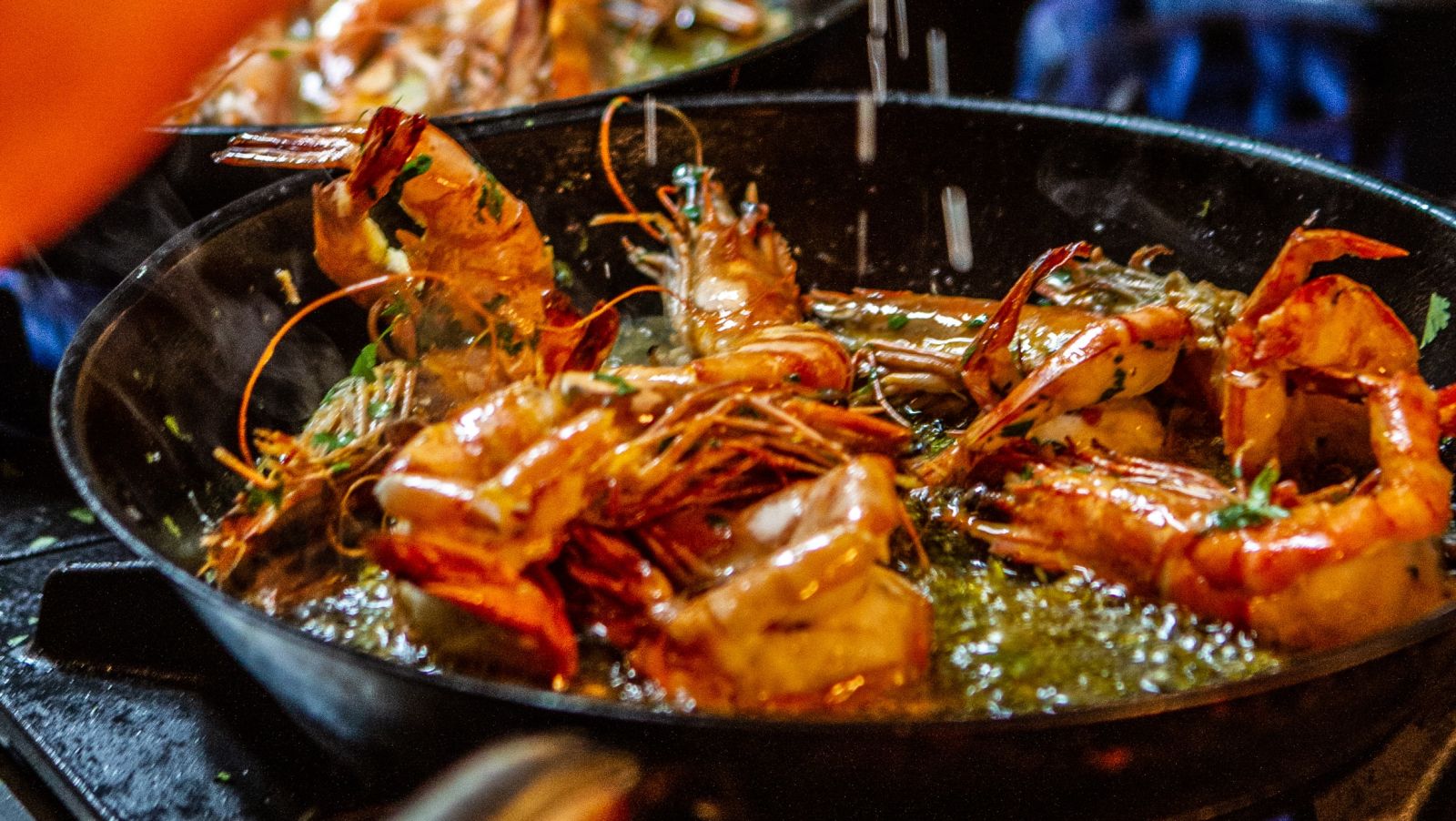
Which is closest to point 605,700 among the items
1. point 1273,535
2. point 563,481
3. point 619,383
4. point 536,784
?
point 536,784

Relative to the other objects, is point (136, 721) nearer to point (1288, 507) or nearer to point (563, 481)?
point (563, 481)

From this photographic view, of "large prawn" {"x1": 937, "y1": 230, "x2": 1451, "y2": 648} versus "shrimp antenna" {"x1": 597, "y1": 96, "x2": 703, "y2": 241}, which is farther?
"shrimp antenna" {"x1": 597, "y1": 96, "x2": 703, "y2": 241}

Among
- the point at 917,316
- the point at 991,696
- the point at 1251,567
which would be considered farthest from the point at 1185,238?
the point at 991,696

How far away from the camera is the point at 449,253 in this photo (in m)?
2.07

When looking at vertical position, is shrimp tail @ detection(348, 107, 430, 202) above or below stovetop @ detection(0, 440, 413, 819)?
above

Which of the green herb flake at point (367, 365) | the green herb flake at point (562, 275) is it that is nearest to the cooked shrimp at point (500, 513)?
the green herb flake at point (367, 365)

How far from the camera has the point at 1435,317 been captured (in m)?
2.01

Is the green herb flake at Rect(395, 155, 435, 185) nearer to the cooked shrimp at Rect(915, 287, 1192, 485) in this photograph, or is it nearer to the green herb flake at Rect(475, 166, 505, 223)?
the green herb flake at Rect(475, 166, 505, 223)

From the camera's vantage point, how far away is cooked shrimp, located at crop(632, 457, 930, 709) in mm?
1349

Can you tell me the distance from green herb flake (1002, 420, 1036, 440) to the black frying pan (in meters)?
0.63

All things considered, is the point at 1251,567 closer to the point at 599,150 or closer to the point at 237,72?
the point at 599,150

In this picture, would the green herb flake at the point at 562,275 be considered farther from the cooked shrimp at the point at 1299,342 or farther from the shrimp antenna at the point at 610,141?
the cooked shrimp at the point at 1299,342

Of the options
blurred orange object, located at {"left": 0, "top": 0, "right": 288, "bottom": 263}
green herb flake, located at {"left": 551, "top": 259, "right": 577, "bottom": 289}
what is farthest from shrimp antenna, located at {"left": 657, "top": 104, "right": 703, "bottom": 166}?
blurred orange object, located at {"left": 0, "top": 0, "right": 288, "bottom": 263}

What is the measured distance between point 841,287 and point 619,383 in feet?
3.61
